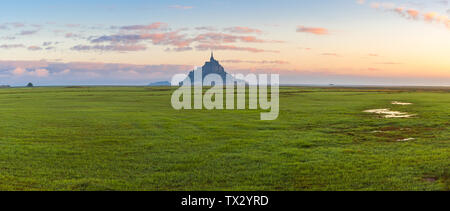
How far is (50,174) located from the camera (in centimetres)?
1253

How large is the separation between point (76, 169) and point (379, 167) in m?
12.0

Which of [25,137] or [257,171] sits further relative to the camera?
[25,137]

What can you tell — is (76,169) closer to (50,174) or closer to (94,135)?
(50,174)

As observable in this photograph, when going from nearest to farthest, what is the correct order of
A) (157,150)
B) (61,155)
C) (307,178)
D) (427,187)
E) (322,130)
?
(427,187) → (307,178) → (61,155) → (157,150) → (322,130)

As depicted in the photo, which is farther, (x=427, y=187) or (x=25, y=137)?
(x=25, y=137)

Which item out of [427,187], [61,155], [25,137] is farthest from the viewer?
[25,137]

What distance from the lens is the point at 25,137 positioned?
20.2 metres

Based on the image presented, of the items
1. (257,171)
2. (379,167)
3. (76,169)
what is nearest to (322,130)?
(379,167)

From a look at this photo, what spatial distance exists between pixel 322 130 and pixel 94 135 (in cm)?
1509
